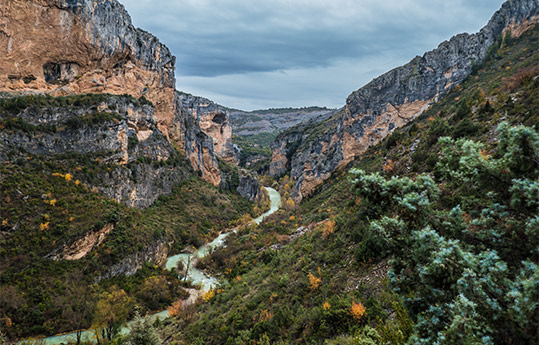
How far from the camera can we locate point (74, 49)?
4050 centimetres

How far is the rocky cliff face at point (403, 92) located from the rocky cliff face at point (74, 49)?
4284cm

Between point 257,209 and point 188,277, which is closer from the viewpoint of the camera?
point 188,277

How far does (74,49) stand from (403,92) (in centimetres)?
5984

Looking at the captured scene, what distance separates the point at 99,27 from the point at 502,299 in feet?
184

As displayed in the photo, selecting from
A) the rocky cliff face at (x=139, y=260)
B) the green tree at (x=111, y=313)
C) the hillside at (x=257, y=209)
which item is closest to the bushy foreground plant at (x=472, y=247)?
the hillside at (x=257, y=209)

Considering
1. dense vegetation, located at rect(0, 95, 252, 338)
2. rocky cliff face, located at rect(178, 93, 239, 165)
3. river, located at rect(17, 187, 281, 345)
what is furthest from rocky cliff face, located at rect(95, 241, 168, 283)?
rocky cliff face, located at rect(178, 93, 239, 165)

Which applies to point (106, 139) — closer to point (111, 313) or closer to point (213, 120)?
point (111, 313)

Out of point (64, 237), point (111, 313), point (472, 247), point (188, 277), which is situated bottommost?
point (188, 277)

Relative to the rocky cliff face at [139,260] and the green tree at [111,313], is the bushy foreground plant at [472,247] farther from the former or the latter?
the rocky cliff face at [139,260]

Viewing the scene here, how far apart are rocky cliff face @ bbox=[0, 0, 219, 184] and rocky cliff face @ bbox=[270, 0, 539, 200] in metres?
42.8

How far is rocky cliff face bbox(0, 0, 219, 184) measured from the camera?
3444cm

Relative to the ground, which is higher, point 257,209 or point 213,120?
point 213,120

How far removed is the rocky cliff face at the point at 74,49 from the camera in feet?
113

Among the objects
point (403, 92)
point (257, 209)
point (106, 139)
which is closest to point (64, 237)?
point (106, 139)
